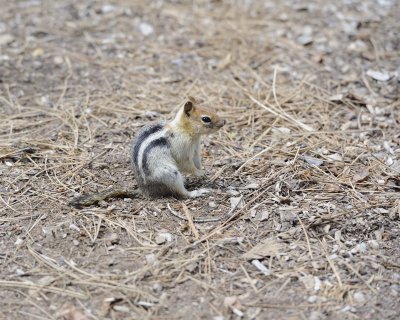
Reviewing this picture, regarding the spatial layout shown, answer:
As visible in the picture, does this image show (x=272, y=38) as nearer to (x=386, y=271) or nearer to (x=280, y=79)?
(x=280, y=79)

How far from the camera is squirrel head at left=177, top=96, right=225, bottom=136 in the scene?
A: 15.7ft

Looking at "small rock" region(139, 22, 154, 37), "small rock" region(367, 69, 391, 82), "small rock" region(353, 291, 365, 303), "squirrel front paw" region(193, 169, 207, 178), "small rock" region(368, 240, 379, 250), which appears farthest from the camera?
"small rock" region(139, 22, 154, 37)

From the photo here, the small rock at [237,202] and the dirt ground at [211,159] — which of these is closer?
the dirt ground at [211,159]

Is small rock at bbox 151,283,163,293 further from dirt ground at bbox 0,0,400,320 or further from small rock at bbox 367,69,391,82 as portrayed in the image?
small rock at bbox 367,69,391,82

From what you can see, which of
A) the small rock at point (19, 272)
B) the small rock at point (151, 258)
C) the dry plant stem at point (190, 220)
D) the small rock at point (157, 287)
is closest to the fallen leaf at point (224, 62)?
the dry plant stem at point (190, 220)

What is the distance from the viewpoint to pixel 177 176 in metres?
4.69

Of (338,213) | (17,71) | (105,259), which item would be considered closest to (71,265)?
(105,259)

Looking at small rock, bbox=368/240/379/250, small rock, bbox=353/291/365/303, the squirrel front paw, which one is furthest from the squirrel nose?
small rock, bbox=353/291/365/303

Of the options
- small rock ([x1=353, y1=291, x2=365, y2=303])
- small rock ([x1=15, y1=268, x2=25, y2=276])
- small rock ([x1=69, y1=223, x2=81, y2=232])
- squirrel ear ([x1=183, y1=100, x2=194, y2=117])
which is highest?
squirrel ear ([x1=183, y1=100, x2=194, y2=117])

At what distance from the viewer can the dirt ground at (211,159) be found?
3.83 meters

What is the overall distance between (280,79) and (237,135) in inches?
47.5

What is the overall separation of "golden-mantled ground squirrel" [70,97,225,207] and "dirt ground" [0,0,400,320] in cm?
11

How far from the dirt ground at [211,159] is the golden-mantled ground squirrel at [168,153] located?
4.3 inches

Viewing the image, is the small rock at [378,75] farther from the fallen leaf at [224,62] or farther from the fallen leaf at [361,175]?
the fallen leaf at [361,175]
